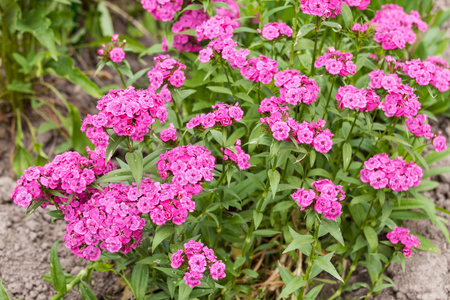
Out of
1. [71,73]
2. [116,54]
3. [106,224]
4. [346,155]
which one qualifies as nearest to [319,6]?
[346,155]

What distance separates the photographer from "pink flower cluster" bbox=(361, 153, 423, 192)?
9.12 feet

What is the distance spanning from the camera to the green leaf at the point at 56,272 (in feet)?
9.82

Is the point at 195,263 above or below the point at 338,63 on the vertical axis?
below

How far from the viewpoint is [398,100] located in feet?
9.21

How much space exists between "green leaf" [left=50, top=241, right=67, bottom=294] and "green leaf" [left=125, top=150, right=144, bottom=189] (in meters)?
0.85

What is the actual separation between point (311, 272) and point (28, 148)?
287 cm

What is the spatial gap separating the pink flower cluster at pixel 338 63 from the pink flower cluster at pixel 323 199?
2.12 feet

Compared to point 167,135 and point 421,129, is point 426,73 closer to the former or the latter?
point 421,129

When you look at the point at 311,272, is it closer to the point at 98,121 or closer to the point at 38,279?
the point at 98,121

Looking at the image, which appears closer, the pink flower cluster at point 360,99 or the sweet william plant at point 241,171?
the sweet william plant at point 241,171

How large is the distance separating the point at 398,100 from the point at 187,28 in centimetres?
161

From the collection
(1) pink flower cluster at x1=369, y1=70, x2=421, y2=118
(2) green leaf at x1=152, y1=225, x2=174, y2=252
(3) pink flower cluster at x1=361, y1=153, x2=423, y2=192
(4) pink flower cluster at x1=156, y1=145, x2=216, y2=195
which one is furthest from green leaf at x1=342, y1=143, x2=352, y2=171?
(2) green leaf at x1=152, y1=225, x2=174, y2=252

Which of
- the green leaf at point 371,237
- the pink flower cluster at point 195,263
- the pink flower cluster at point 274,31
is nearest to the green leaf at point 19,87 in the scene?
the pink flower cluster at point 274,31

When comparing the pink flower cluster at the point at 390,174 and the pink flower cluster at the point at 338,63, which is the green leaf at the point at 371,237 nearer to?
the pink flower cluster at the point at 390,174
